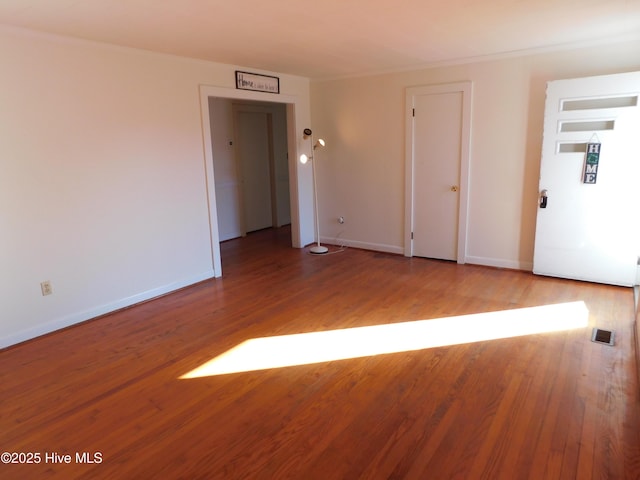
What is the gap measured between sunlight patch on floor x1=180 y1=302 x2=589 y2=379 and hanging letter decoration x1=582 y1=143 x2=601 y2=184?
1.38m

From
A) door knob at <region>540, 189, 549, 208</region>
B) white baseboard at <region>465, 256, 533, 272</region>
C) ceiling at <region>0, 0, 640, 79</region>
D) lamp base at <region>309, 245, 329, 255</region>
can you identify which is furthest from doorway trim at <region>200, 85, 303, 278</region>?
door knob at <region>540, 189, 549, 208</region>

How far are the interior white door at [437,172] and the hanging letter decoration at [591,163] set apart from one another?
1370 millimetres

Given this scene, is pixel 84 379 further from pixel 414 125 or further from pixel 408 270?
pixel 414 125

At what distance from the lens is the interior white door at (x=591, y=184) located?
13.2 ft

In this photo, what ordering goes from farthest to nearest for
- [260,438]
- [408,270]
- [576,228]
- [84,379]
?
[408,270] < [576,228] < [84,379] < [260,438]

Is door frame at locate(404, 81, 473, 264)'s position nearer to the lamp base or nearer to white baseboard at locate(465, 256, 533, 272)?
white baseboard at locate(465, 256, 533, 272)

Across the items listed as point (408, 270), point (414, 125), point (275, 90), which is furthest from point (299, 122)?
point (408, 270)

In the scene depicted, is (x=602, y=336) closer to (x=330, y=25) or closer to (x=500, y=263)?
(x=500, y=263)

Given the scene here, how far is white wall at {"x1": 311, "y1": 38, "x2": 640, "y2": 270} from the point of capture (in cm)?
453

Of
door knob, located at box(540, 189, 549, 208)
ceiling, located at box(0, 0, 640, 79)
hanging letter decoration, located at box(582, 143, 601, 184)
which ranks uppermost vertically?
ceiling, located at box(0, 0, 640, 79)

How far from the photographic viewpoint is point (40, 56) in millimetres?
3324

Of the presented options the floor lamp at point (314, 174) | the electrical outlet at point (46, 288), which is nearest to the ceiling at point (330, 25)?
the floor lamp at point (314, 174)

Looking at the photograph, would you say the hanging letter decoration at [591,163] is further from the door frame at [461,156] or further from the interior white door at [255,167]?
the interior white door at [255,167]

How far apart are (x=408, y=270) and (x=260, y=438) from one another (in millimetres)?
3300
